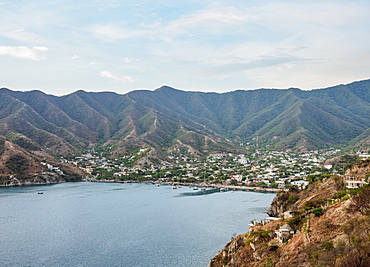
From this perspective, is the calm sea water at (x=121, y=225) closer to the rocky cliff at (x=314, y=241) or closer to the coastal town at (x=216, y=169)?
the rocky cliff at (x=314, y=241)

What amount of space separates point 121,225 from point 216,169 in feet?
300

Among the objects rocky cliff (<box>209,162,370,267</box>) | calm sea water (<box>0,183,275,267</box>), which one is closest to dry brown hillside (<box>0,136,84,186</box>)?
calm sea water (<box>0,183,275,267</box>)

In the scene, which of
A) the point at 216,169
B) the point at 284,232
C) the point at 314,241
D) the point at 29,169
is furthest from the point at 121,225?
the point at 216,169

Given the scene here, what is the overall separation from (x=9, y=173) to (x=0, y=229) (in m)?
67.3

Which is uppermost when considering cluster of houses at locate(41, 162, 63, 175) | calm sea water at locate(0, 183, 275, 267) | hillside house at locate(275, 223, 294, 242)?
cluster of houses at locate(41, 162, 63, 175)

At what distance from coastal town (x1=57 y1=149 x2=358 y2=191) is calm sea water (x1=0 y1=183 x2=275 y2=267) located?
19.7 m

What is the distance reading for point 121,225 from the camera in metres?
67.0

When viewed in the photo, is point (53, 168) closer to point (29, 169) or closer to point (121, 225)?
point (29, 169)

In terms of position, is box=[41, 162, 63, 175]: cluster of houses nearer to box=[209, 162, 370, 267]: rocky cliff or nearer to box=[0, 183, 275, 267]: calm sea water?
box=[0, 183, 275, 267]: calm sea water

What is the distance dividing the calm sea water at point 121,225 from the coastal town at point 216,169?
19729 mm

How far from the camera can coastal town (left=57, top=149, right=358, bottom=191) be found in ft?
408

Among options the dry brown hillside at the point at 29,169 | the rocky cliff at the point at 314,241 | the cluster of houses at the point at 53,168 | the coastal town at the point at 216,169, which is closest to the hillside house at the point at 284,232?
the rocky cliff at the point at 314,241

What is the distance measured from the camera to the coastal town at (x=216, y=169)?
124500 millimetres

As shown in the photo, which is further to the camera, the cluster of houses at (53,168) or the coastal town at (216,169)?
the cluster of houses at (53,168)
